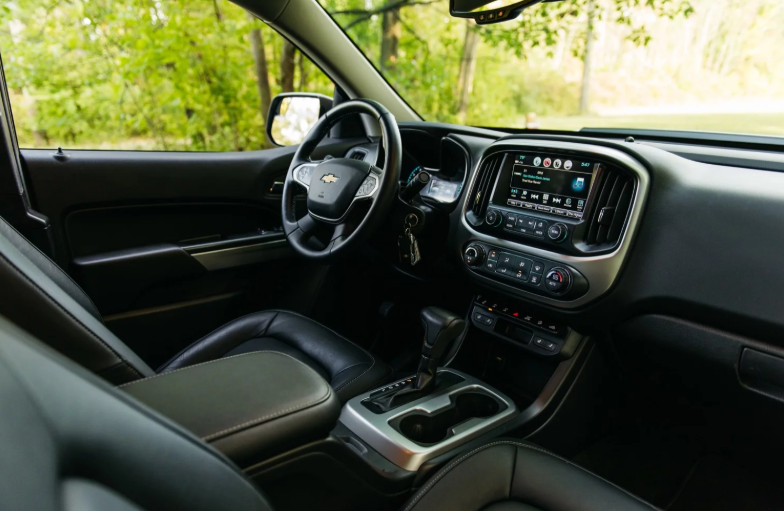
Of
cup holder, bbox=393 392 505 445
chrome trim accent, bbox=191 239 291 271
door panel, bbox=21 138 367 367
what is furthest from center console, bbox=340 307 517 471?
chrome trim accent, bbox=191 239 291 271

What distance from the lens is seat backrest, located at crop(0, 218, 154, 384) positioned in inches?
35.0

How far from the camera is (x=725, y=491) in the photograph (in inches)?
68.3

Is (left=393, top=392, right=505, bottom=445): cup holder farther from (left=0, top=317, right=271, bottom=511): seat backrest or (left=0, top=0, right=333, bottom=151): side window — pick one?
(left=0, top=0, right=333, bottom=151): side window

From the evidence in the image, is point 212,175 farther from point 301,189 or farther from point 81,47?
point 81,47

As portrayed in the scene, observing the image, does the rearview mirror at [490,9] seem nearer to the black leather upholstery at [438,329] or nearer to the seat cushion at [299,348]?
the black leather upholstery at [438,329]

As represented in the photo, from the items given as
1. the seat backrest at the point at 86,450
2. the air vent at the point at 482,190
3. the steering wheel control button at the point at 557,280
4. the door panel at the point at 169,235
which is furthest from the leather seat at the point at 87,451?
the door panel at the point at 169,235

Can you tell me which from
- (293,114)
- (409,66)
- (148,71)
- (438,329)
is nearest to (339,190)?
(438,329)

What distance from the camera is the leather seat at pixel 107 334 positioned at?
90 cm

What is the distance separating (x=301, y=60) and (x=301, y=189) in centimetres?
119

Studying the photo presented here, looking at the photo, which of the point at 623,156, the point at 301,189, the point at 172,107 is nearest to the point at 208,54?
the point at 172,107

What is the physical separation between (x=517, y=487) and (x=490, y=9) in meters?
1.32

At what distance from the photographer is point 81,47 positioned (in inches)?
123

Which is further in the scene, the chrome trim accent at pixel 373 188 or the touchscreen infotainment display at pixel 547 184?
the chrome trim accent at pixel 373 188

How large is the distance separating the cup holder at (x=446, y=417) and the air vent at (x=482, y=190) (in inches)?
23.4
